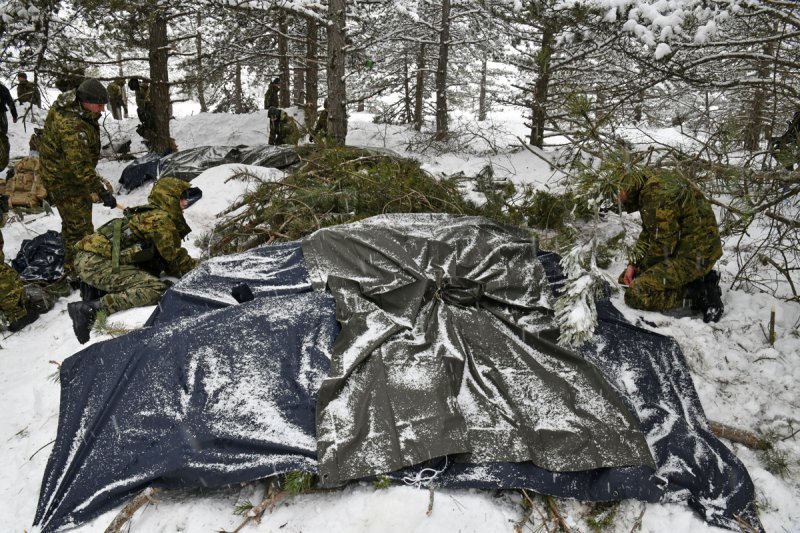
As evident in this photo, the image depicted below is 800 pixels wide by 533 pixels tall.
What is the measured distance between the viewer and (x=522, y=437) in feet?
7.76

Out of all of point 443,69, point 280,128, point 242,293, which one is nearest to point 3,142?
point 280,128

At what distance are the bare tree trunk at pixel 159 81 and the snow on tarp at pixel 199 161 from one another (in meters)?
1.13

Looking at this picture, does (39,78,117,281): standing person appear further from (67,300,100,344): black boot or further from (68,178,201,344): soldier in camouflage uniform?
(67,300,100,344): black boot

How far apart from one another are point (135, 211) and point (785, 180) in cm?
444

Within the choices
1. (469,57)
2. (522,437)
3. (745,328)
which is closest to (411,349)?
(522,437)

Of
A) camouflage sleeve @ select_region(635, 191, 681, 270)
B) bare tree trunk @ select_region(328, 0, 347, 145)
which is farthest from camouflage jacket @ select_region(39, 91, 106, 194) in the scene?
camouflage sleeve @ select_region(635, 191, 681, 270)

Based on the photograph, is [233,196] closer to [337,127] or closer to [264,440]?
[337,127]

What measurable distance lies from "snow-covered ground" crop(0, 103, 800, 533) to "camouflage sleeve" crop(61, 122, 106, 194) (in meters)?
1.30

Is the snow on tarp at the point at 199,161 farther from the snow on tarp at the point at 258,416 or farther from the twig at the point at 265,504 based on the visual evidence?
the twig at the point at 265,504

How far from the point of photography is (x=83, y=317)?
11.5 feet

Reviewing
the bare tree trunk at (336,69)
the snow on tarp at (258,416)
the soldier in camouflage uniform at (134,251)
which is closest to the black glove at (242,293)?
the snow on tarp at (258,416)

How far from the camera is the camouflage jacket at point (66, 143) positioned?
4.71 metres

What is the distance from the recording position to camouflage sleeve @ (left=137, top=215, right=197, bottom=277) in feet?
13.0

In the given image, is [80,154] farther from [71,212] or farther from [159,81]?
[159,81]
